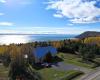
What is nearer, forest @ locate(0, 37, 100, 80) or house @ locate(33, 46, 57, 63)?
forest @ locate(0, 37, 100, 80)

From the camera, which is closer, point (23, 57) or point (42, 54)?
point (23, 57)

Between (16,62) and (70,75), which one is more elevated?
(16,62)

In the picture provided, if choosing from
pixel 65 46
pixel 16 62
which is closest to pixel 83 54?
pixel 65 46

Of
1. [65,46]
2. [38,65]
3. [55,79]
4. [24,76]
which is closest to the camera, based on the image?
[24,76]

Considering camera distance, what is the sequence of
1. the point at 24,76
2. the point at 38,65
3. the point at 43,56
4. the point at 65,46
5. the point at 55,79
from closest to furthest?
the point at 24,76 < the point at 55,79 < the point at 38,65 < the point at 43,56 < the point at 65,46

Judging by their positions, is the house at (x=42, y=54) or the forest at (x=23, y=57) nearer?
the forest at (x=23, y=57)

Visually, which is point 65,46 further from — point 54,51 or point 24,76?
point 24,76

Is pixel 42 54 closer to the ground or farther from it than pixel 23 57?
closer to the ground

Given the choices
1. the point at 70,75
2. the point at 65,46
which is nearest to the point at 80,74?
the point at 70,75

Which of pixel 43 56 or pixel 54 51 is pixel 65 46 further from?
pixel 43 56

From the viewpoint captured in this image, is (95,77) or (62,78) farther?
(95,77)
